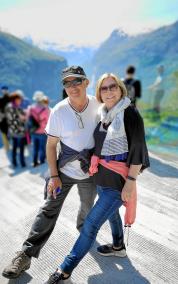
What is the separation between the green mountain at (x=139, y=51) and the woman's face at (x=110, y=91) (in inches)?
934

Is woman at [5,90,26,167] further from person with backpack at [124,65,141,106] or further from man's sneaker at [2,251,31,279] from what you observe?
man's sneaker at [2,251,31,279]

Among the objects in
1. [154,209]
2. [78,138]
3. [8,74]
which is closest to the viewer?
[78,138]

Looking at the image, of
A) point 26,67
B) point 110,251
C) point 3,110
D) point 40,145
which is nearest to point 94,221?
point 110,251

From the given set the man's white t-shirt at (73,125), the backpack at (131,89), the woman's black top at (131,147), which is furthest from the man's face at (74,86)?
the backpack at (131,89)

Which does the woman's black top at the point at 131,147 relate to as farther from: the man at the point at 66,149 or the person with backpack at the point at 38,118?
the person with backpack at the point at 38,118

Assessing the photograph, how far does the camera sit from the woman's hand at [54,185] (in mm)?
2496

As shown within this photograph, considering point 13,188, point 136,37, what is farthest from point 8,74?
point 13,188

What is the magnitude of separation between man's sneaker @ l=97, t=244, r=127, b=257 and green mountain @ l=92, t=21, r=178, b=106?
77.1ft

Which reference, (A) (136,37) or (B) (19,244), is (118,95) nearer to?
(B) (19,244)

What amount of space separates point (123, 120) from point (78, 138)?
46cm

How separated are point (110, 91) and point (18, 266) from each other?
1.55 m

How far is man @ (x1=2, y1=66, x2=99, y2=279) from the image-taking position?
239cm

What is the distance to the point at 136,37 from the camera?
31.0 meters

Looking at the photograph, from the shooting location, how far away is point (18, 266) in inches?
100
